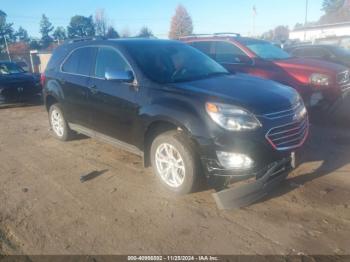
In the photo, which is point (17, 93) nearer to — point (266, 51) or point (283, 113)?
point (266, 51)

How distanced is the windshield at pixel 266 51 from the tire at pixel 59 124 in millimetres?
4505

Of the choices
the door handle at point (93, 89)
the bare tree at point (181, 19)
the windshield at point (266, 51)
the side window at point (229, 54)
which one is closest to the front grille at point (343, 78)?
the windshield at point (266, 51)

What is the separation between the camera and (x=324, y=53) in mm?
12453

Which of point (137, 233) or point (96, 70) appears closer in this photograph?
point (137, 233)

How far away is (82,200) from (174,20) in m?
95.2

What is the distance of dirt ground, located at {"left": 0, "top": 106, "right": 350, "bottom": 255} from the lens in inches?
125

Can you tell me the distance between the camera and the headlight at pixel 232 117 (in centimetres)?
359

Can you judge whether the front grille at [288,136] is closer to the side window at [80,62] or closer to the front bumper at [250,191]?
the front bumper at [250,191]

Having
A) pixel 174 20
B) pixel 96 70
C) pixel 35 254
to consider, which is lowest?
pixel 35 254

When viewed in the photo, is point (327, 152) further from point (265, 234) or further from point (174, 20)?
point (174, 20)

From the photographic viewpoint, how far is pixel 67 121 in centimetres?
624

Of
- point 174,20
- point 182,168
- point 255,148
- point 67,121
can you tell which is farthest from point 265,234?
point 174,20

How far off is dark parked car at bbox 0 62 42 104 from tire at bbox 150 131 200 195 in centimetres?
856

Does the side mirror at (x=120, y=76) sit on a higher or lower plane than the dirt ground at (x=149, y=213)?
higher
